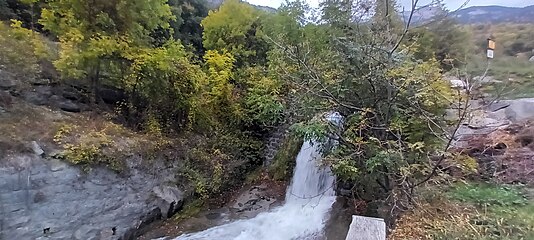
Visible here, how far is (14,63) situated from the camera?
17.3 feet

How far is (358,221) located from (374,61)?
3806 millimetres

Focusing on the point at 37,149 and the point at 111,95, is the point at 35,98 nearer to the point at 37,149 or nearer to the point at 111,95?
the point at 111,95

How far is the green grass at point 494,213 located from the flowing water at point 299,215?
2.18 m

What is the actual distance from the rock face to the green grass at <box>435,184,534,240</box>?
14.4 feet

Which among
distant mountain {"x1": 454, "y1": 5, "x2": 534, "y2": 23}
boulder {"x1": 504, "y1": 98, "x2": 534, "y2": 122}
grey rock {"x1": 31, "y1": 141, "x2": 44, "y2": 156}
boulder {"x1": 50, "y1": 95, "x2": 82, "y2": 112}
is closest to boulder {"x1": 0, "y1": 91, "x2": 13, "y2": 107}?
boulder {"x1": 50, "y1": 95, "x2": 82, "y2": 112}

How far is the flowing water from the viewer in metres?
5.75

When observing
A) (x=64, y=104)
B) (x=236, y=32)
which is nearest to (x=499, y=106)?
(x=236, y=32)

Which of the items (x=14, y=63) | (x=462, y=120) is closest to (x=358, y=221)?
(x=462, y=120)

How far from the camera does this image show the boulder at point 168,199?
6191 mm

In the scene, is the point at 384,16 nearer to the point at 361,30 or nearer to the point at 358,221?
the point at 361,30

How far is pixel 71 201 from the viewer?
4.94m

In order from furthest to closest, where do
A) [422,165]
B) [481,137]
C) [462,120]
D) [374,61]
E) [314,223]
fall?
[481,137] < [314,223] < [374,61] < [422,165] < [462,120]

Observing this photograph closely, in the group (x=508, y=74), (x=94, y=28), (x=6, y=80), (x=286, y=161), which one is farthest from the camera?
(x=286, y=161)

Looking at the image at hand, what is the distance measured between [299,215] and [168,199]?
235cm
